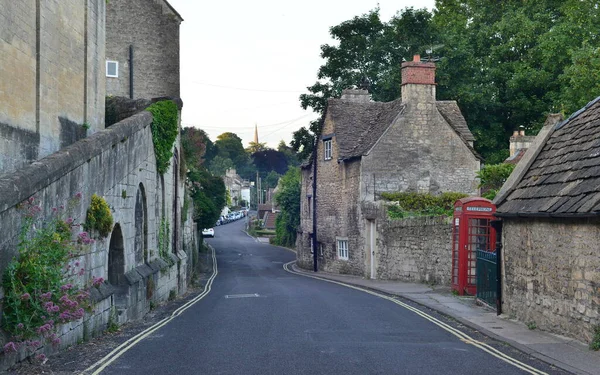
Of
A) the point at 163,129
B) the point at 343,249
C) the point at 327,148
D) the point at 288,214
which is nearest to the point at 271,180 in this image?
the point at 288,214

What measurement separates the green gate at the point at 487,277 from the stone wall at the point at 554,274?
47.3 inches

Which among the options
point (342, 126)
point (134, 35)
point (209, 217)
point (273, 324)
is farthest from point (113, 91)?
point (273, 324)

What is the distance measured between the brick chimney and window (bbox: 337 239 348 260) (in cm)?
805

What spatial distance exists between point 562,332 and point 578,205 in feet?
8.11

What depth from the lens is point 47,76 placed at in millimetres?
15797

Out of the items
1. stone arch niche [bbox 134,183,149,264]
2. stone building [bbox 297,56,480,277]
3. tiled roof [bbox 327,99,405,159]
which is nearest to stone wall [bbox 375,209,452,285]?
stone building [bbox 297,56,480,277]

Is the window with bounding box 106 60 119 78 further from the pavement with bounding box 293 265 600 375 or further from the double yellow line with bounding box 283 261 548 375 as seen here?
the double yellow line with bounding box 283 261 548 375

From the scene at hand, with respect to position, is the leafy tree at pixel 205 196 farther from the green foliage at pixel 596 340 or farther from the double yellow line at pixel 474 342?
the green foliage at pixel 596 340

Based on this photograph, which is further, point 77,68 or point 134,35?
point 134,35

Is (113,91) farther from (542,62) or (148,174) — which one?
(542,62)

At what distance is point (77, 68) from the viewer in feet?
59.6

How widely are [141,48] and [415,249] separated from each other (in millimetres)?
14649

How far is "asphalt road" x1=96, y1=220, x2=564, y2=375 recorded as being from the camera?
10.3 m

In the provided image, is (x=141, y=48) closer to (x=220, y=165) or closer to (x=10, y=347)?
(x=10, y=347)
